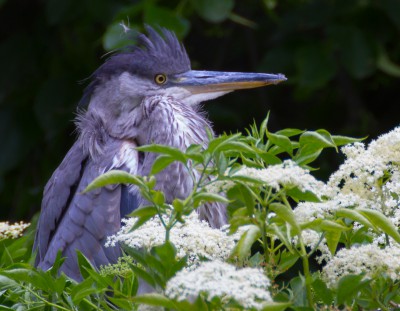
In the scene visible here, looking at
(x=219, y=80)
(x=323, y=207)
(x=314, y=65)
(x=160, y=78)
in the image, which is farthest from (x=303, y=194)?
(x=314, y=65)

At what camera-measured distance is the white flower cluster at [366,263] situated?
114 cm

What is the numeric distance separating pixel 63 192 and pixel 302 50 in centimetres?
194

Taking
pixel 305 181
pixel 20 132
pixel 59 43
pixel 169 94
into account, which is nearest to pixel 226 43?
pixel 59 43

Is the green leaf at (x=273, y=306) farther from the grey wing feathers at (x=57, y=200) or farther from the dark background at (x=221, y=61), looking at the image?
the dark background at (x=221, y=61)

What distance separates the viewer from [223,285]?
1.01m

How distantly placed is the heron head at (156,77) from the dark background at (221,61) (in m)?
0.39

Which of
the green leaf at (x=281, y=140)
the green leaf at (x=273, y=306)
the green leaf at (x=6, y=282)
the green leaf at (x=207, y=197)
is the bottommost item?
the green leaf at (x=6, y=282)

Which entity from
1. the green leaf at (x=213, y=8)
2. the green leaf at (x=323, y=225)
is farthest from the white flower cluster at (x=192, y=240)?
the green leaf at (x=213, y=8)

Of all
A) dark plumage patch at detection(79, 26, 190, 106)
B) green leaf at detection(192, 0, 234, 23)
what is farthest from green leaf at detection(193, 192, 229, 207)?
green leaf at detection(192, 0, 234, 23)

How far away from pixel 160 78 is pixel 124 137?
40 cm

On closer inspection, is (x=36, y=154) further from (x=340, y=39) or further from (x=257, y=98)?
(x=340, y=39)

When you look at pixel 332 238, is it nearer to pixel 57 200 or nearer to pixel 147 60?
pixel 57 200

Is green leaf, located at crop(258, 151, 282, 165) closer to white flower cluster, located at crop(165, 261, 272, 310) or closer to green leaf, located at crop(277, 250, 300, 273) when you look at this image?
green leaf, located at crop(277, 250, 300, 273)

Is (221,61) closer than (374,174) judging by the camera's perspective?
No
